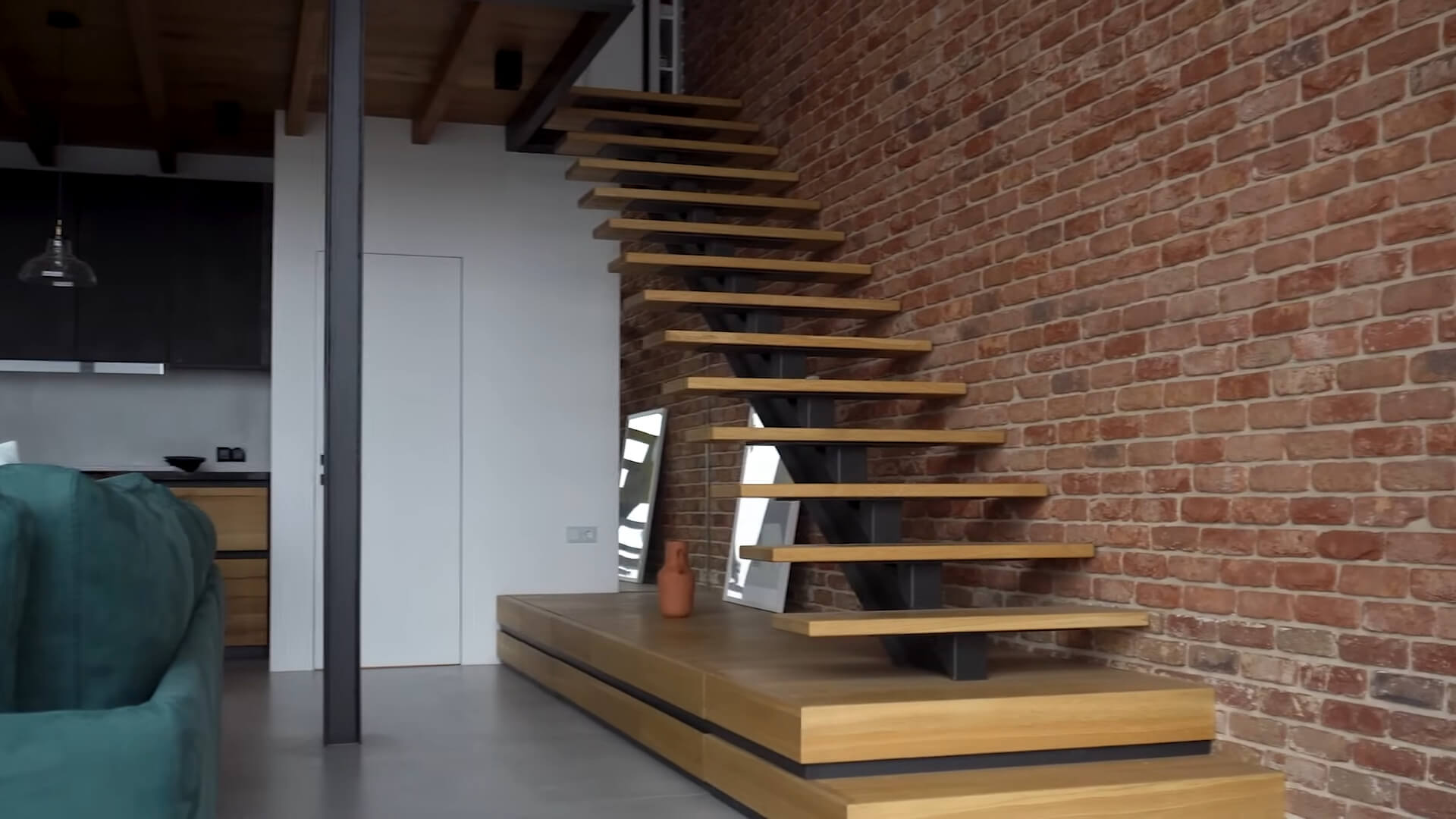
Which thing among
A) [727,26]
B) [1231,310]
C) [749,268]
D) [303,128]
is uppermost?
[727,26]

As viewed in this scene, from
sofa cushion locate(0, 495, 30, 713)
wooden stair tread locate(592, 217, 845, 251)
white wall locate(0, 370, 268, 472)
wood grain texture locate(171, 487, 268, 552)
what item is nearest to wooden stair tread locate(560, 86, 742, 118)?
wooden stair tread locate(592, 217, 845, 251)

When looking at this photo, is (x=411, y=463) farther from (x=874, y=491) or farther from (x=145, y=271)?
(x=874, y=491)

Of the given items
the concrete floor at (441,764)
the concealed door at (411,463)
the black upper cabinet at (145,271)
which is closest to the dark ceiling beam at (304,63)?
the concealed door at (411,463)

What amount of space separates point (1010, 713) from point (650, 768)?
1.38 m

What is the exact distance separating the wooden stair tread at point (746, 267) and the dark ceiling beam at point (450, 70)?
1.14m

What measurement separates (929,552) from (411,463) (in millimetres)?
3679

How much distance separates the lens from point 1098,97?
4535mm

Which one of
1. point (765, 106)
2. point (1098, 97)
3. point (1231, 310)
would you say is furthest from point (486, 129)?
point (1231, 310)

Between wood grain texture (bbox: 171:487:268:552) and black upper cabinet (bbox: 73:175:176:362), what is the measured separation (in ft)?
3.62

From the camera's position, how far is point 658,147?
692 cm

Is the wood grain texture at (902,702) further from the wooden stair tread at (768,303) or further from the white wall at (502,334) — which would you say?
the white wall at (502,334)

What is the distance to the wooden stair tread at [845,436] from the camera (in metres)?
4.59

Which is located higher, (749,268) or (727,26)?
(727,26)

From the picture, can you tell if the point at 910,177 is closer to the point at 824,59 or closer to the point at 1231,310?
the point at 824,59
